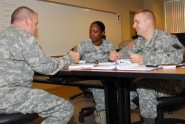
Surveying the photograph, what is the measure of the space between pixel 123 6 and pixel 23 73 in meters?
5.70

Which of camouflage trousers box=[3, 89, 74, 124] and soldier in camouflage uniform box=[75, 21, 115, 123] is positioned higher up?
soldier in camouflage uniform box=[75, 21, 115, 123]

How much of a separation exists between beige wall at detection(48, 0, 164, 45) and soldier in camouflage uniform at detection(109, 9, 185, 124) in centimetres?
292

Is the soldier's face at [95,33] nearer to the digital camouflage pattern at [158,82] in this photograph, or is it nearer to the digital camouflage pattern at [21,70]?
the digital camouflage pattern at [158,82]

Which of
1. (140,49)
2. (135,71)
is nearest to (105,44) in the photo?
(140,49)

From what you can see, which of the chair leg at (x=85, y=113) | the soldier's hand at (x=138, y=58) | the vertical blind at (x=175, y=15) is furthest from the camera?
the vertical blind at (x=175, y=15)

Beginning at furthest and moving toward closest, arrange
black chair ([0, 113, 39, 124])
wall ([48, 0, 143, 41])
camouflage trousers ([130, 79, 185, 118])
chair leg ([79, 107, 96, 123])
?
wall ([48, 0, 143, 41]), chair leg ([79, 107, 96, 123]), camouflage trousers ([130, 79, 185, 118]), black chair ([0, 113, 39, 124])

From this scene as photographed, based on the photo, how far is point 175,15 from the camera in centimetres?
837

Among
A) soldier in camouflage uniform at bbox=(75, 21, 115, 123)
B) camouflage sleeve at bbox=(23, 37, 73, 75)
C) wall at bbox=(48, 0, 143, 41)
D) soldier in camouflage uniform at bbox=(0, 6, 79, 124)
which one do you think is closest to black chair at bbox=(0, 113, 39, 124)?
soldier in camouflage uniform at bbox=(0, 6, 79, 124)

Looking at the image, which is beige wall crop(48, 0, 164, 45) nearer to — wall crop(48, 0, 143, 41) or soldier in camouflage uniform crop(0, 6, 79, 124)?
wall crop(48, 0, 143, 41)

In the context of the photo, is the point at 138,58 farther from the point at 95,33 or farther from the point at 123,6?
the point at 123,6

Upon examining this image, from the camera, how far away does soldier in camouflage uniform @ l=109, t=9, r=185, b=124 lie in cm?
164

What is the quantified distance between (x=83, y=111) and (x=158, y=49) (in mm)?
1285

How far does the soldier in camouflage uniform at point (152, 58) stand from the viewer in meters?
1.64

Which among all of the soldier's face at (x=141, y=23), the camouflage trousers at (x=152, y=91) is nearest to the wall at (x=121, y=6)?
the soldier's face at (x=141, y=23)
